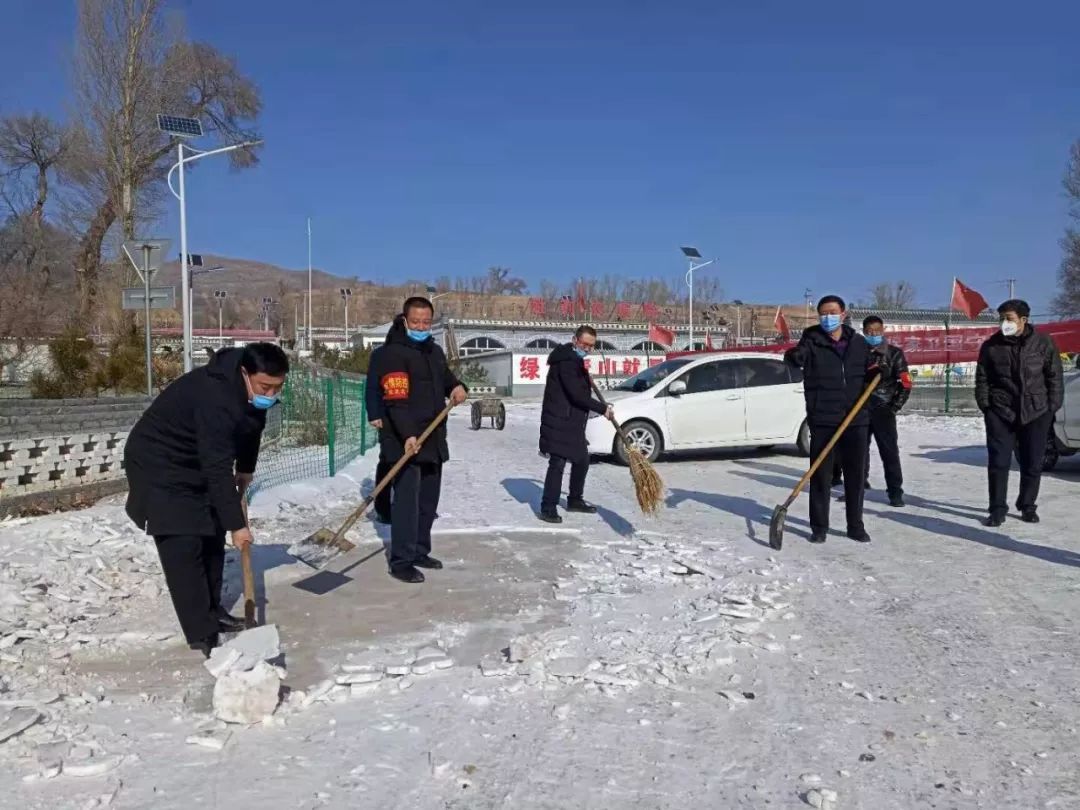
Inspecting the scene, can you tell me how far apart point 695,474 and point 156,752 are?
8.24 m

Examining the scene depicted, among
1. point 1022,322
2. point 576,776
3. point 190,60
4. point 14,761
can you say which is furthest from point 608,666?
point 190,60

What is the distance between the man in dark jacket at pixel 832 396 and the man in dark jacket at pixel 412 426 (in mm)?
2740

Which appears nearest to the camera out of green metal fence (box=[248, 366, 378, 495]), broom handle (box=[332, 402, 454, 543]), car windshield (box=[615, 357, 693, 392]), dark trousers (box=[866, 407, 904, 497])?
broom handle (box=[332, 402, 454, 543])

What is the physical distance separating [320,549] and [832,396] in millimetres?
3895

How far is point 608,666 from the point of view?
392 centimetres

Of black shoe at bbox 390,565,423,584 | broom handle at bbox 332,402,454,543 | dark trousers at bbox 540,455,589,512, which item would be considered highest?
broom handle at bbox 332,402,454,543

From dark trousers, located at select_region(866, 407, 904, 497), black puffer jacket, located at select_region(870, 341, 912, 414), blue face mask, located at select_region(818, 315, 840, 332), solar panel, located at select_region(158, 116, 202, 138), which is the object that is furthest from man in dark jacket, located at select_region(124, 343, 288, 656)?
solar panel, located at select_region(158, 116, 202, 138)

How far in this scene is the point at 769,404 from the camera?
11.9 m

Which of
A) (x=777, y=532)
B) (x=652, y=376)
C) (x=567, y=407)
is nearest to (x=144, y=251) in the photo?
(x=652, y=376)

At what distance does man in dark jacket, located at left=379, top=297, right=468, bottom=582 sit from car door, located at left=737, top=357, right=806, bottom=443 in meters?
7.06

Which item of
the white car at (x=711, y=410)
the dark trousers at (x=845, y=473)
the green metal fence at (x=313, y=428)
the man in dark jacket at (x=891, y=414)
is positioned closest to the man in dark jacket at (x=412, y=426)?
the dark trousers at (x=845, y=473)

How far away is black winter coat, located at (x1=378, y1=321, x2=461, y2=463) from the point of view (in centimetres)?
550

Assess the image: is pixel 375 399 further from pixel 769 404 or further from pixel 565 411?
pixel 769 404

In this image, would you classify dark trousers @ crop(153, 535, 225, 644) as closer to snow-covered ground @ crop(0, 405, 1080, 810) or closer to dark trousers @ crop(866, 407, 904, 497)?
snow-covered ground @ crop(0, 405, 1080, 810)
